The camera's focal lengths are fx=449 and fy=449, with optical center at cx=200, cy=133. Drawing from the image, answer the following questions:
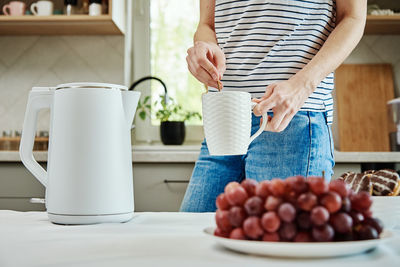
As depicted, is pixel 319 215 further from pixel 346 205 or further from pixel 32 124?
pixel 32 124

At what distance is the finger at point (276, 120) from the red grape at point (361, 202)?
0.39m

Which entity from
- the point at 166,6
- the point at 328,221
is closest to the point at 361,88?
the point at 166,6

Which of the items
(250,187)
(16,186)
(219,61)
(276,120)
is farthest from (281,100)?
(16,186)

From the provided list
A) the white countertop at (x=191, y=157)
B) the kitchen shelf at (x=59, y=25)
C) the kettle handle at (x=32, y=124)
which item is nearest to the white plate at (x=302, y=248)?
the kettle handle at (x=32, y=124)

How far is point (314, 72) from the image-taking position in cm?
87

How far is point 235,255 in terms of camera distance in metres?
0.43

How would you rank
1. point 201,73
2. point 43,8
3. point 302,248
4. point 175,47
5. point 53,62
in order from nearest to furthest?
point 302,248 → point 201,73 → point 43,8 → point 53,62 → point 175,47

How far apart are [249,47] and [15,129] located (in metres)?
1.75

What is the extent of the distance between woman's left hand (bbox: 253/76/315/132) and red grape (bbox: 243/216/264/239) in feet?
1.14

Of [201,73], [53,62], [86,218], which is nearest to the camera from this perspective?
[86,218]

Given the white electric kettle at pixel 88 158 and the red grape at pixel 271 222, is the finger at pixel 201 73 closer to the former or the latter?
the white electric kettle at pixel 88 158

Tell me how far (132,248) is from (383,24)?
2.09 metres

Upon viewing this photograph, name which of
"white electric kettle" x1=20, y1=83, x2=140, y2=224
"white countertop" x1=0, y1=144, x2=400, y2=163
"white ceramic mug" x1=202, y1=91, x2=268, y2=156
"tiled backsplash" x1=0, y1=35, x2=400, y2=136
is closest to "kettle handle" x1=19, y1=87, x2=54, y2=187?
"white electric kettle" x1=20, y1=83, x2=140, y2=224

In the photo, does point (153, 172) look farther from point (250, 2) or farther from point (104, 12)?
point (250, 2)
